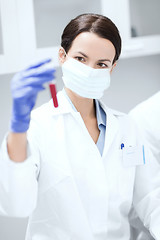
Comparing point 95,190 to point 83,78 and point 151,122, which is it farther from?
point 151,122

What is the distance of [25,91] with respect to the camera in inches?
41.3

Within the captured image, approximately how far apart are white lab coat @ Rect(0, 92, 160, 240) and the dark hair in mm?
218

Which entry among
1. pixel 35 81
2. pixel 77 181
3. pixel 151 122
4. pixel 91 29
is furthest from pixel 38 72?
pixel 151 122

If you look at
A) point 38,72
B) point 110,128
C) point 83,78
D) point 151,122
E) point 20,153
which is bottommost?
point 151,122

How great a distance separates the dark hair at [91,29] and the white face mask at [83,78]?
0.10 meters

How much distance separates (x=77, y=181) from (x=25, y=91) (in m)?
0.46

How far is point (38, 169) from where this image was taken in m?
1.34

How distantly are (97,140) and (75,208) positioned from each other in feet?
0.86

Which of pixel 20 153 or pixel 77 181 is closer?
pixel 20 153

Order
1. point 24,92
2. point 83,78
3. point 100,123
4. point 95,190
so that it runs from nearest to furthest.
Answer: point 24,92 < point 83,78 < point 95,190 < point 100,123

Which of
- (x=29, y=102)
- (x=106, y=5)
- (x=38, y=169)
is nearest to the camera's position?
(x=29, y=102)

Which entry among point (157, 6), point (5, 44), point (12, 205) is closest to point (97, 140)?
point (12, 205)

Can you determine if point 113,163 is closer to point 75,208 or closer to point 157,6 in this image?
point 75,208

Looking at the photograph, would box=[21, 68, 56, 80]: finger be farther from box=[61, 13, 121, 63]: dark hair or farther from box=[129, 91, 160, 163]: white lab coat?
box=[129, 91, 160, 163]: white lab coat
